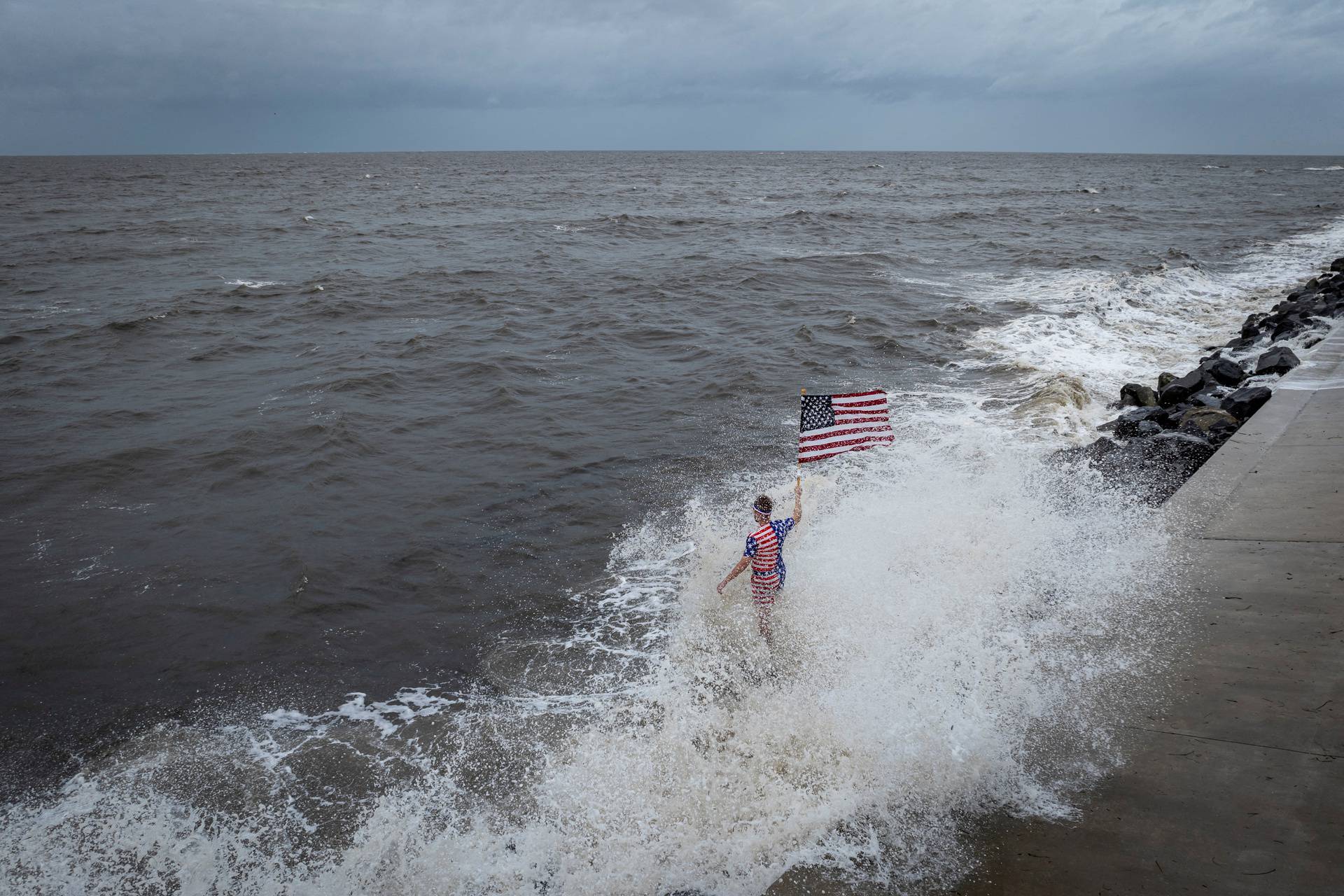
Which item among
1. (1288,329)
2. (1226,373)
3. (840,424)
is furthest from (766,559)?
(1288,329)

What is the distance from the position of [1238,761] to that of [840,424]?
5.01 meters

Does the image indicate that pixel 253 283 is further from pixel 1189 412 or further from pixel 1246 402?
pixel 1246 402

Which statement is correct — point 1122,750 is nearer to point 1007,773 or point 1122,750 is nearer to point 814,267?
point 1007,773

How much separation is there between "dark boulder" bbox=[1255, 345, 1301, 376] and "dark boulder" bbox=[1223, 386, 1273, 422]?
7.41ft

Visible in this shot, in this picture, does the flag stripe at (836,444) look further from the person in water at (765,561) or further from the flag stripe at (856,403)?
the person in water at (765,561)

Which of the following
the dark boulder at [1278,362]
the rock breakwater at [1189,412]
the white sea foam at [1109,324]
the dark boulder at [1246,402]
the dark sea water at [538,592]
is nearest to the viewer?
the dark sea water at [538,592]

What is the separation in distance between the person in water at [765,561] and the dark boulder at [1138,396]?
1010 cm

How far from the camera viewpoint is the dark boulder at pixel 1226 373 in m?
14.4

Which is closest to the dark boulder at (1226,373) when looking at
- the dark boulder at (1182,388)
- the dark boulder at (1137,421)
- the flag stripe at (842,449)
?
the dark boulder at (1182,388)

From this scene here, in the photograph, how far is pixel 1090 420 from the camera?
1464 cm

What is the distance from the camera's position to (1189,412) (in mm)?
12430

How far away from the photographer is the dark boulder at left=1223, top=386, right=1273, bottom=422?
12.4m

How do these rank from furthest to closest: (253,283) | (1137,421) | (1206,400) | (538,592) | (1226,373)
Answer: (253,283) < (1226,373) < (1137,421) < (1206,400) < (538,592)

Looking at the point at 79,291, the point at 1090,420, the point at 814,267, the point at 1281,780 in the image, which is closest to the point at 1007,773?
the point at 1281,780
